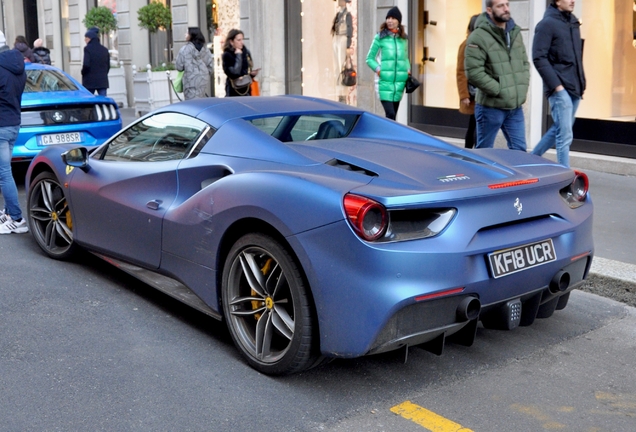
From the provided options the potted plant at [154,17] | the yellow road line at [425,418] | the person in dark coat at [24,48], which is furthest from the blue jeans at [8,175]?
the potted plant at [154,17]

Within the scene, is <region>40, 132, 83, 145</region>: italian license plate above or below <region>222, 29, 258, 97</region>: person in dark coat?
below

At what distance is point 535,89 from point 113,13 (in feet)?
47.6

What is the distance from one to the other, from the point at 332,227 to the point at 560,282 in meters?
1.22

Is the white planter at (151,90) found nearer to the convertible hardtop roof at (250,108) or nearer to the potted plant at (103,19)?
the potted plant at (103,19)

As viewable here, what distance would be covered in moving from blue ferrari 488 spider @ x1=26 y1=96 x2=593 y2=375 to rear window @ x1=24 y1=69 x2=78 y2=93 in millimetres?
4829

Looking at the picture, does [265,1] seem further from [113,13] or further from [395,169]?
[395,169]

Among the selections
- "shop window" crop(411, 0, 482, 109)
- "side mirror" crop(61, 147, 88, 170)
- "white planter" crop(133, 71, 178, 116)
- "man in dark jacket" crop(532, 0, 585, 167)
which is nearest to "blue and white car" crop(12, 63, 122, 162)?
"side mirror" crop(61, 147, 88, 170)

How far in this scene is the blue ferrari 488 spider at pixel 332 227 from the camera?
3.65 metres

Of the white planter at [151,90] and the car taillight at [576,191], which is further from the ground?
the white planter at [151,90]

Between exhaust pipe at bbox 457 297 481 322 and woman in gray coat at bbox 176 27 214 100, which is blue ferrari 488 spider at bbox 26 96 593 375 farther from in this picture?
woman in gray coat at bbox 176 27 214 100

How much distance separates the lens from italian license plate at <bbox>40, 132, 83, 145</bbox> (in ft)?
29.9

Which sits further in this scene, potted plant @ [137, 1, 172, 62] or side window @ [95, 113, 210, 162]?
potted plant @ [137, 1, 172, 62]

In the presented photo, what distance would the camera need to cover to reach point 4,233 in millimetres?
7262

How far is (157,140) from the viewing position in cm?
514
